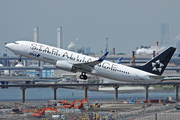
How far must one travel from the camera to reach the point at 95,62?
76938 mm

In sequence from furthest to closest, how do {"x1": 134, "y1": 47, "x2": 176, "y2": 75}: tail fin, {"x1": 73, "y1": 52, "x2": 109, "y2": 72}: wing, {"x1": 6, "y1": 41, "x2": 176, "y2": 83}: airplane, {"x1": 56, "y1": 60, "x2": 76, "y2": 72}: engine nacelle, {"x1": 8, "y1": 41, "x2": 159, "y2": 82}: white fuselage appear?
1. {"x1": 134, "y1": 47, "x2": 176, "y2": 75}: tail fin
2. {"x1": 8, "y1": 41, "x2": 159, "y2": 82}: white fuselage
3. {"x1": 6, "y1": 41, "x2": 176, "y2": 83}: airplane
4. {"x1": 56, "y1": 60, "x2": 76, "y2": 72}: engine nacelle
5. {"x1": 73, "y1": 52, "x2": 109, "y2": 72}: wing

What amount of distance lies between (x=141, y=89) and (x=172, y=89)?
1598 centimetres

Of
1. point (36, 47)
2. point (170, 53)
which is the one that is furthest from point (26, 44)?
point (170, 53)

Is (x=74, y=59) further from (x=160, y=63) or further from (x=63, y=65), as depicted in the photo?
(x=160, y=63)

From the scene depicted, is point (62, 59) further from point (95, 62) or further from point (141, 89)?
point (141, 89)

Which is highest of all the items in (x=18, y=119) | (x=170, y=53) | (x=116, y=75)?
(x=170, y=53)

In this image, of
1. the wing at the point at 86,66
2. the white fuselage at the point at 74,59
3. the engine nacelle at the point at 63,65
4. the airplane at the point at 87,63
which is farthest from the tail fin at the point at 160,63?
the engine nacelle at the point at 63,65

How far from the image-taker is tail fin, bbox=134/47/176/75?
8238 cm

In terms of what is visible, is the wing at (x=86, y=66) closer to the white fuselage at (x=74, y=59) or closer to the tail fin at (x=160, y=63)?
the white fuselage at (x=74, y=59)

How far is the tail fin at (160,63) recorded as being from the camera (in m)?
82.4

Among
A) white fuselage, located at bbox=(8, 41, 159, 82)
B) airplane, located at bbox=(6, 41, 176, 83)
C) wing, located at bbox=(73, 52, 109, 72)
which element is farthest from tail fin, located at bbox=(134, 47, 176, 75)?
wing, located at bbox=(73, 52, 109, 72)

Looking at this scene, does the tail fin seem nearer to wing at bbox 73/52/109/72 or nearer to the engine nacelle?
wing at bbox 73/52/109/72

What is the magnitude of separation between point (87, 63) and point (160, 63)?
17.3 m

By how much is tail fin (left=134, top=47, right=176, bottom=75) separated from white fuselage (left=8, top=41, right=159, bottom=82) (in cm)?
177
